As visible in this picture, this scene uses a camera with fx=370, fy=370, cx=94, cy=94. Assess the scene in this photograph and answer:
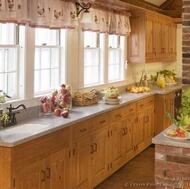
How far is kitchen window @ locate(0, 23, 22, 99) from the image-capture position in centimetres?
388

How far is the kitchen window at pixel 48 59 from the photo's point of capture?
4.46 metres

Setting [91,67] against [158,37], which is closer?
[91,67]

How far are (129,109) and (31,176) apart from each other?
2.59 meters

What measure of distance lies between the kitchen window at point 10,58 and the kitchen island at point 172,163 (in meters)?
1.77

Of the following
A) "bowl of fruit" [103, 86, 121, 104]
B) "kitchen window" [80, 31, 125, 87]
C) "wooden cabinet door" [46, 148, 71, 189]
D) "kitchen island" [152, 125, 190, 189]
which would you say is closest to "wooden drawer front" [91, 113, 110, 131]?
"bowl of fruit" [103, 86, 121, 104]

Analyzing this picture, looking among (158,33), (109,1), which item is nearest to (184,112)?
(109,1)

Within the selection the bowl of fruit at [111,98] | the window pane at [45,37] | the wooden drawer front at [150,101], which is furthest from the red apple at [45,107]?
the wooden drawer front at [150,101]

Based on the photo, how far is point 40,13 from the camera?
399cm

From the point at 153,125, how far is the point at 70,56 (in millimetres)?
2497

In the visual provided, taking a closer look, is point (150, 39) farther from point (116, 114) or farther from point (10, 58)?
point (10, 58)

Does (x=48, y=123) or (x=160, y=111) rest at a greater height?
(x=48, y=123)

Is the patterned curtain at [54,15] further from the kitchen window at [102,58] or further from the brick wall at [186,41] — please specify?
the brick wall at [186,41]

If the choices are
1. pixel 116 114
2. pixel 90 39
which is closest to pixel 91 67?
pixel 90 39

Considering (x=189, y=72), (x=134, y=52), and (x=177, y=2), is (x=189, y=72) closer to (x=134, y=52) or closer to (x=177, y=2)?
(x=134, y=52)
